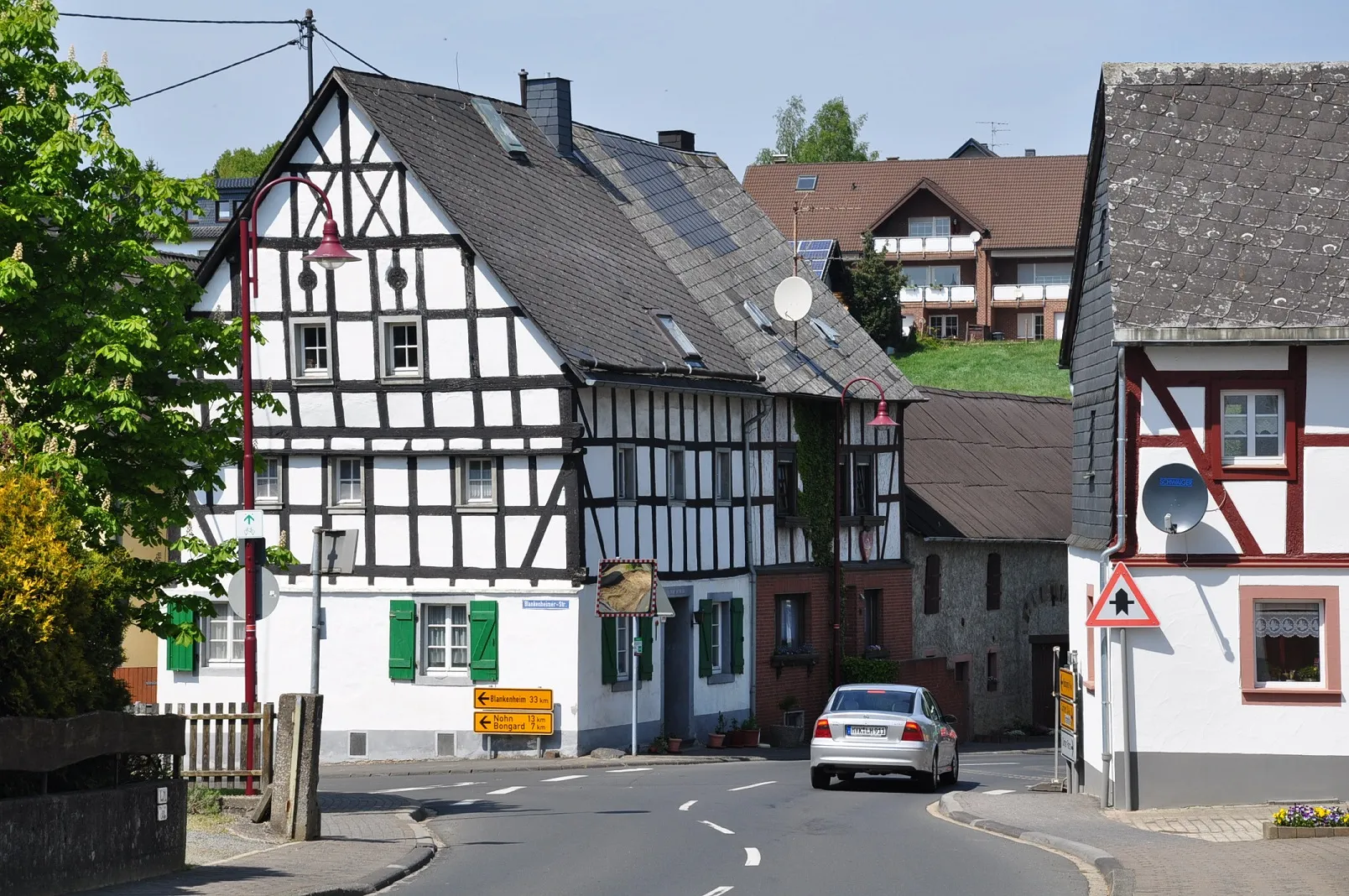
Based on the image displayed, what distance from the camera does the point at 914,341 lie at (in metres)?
86.4

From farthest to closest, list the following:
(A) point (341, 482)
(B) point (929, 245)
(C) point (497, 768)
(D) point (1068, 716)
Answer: (B) point (929, 245) < (A) point (341, 482) < (C) point (497, 768) < (D) point (1068, 716)

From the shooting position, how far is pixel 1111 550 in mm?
22391

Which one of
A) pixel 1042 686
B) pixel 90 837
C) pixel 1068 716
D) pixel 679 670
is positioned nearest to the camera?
pixel 90 837

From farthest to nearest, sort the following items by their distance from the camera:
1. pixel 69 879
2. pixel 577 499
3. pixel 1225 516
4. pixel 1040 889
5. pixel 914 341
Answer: pixel 914 341 → pixel 577 499 → pixel 1225 516 → pixel 1040 889 → pixel 69 879

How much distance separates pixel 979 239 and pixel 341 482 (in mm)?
57903

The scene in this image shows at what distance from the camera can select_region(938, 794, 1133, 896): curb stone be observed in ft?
52.5

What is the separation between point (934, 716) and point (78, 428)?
1200 cm

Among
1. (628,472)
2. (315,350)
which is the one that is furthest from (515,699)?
(315,350)

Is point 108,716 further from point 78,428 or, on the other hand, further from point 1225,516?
point 1225,516

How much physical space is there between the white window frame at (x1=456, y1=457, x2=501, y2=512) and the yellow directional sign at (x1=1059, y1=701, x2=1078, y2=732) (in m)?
11.5

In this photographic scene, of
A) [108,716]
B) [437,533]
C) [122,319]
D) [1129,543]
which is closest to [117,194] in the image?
[122,319]

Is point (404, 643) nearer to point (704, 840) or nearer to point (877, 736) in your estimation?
point (877, 736)

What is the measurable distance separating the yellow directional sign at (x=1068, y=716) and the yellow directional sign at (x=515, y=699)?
10.0 metres

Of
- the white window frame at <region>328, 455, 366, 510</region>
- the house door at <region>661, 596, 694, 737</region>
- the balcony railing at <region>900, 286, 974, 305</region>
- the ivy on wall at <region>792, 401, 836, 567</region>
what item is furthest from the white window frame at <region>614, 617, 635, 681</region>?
the balcony railing at <region>900, 286, 974, 305</region>
